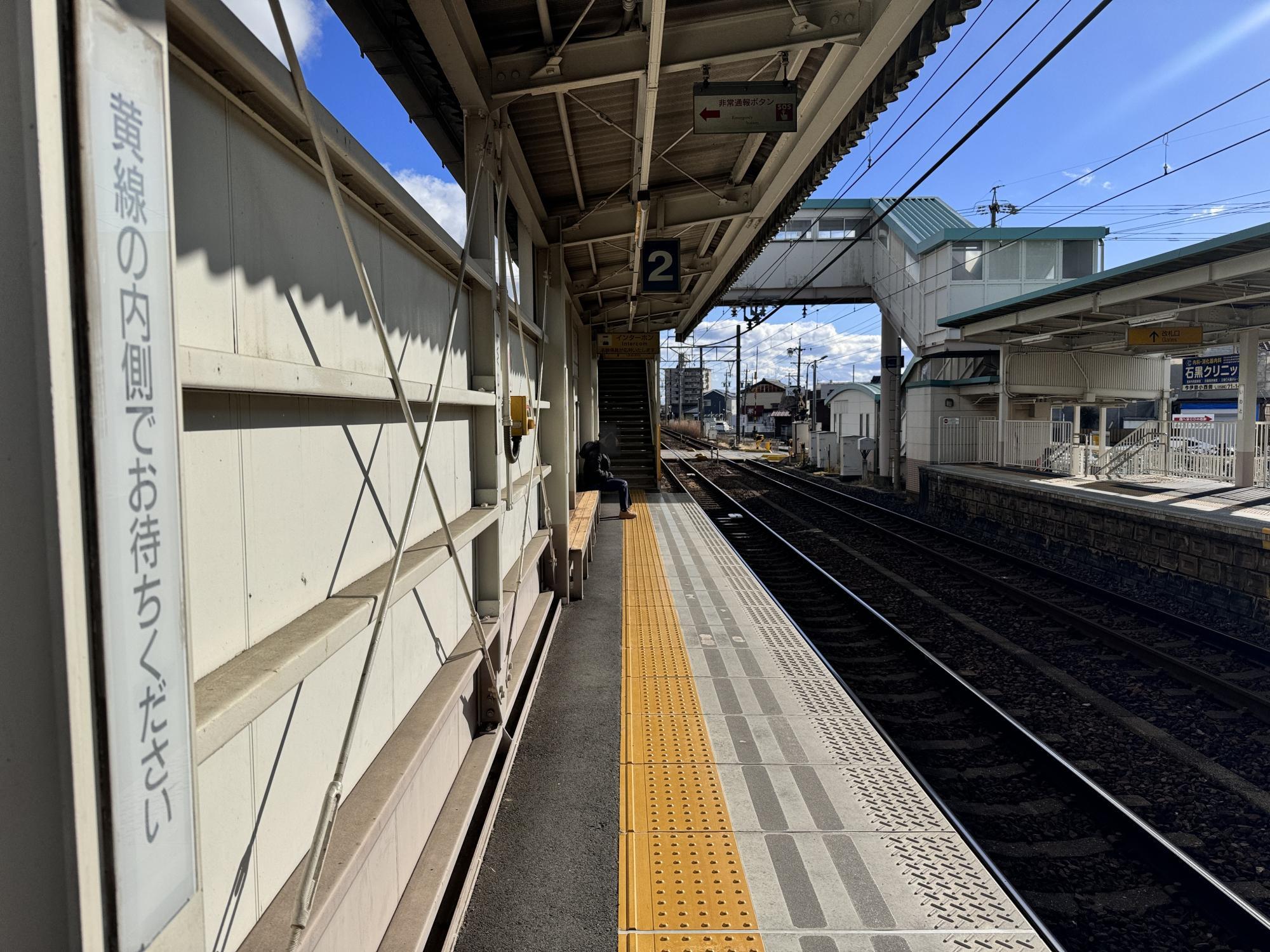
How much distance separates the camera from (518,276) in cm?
650

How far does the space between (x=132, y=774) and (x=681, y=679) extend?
16.4 feet

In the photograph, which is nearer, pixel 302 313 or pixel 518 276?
pixel 302 313

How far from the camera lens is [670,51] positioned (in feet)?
14.5

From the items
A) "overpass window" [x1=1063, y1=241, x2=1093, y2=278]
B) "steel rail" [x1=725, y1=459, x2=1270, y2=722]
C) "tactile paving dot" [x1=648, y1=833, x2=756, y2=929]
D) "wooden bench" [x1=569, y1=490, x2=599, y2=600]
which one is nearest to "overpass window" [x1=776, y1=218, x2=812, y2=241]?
"overpass window" [x1=1063, y1=241, x2=1093, y2=278]

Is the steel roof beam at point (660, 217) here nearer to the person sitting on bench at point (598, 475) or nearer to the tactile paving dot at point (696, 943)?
the person sitting on bench at point (598, 475)

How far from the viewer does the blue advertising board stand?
16688mm

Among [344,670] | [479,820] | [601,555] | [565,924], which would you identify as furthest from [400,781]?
[601,555]

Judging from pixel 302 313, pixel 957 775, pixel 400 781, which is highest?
pixel 302 313

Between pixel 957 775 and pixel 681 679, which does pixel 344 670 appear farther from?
pixel 957 775

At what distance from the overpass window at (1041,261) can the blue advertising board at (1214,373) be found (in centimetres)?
462

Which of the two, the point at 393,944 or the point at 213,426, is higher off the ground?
the point at 213,426

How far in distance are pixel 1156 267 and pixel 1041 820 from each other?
10791 millimetres

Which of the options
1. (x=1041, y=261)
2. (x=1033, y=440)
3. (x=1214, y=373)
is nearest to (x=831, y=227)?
(x=1041, y=261)

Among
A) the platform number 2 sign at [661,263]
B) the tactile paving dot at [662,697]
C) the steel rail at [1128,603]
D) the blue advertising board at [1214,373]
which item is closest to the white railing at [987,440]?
the blue advertising board at [1214,373]
